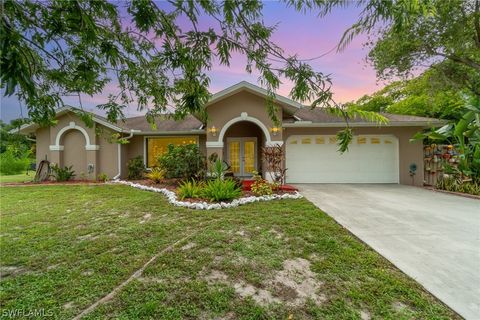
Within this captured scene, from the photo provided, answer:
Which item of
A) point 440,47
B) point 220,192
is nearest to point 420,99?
point 440,47

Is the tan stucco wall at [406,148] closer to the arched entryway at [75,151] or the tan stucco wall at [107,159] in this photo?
the tan stucco wall at [107,159]

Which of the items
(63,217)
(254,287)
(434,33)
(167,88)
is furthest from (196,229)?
(434,33)

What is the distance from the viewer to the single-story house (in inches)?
456

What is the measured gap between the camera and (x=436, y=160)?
1136cm

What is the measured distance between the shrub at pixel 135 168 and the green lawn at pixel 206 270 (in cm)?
780

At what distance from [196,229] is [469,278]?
15.3ft

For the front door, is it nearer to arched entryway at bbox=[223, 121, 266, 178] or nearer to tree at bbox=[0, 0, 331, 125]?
arched entryway at bbox=[223, 121, 266, 178]

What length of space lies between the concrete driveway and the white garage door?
347 cm

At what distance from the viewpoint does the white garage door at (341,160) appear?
12.7m

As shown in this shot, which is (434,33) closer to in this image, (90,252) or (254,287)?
(254,287)

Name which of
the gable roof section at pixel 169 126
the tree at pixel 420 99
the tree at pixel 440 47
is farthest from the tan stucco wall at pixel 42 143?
the tree at pixel 440 47

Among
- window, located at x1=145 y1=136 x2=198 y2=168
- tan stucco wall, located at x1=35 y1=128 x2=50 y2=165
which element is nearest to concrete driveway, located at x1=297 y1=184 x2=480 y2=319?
window, located at x1=145 y1=136 x2=198 y2=168

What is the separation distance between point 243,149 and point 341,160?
5698 millimetres

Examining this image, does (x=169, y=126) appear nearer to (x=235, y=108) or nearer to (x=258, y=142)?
(x=235, y=108)
